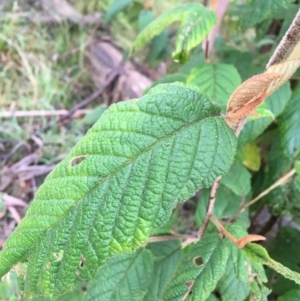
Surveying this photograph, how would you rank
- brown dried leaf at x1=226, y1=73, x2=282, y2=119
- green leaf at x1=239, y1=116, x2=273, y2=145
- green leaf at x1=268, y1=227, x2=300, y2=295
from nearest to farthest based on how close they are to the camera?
brown dried leaf at x1=226, y1=73, x2=282, y2=119, green leaf at x1=239, y1=116, x2=273, y2=145, green leaf at x1=268, y1=227, x2=300, y2=295

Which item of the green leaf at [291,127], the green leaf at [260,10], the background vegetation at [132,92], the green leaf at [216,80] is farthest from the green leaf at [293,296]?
the green leaf at [260,10]

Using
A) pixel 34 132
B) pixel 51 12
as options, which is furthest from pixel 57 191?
pixel 51 12

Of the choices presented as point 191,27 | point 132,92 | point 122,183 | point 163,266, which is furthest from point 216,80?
point 132,92

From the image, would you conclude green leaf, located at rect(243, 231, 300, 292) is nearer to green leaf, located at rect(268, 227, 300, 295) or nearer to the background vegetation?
the background vegetation

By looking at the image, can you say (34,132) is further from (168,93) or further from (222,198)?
(168,93)

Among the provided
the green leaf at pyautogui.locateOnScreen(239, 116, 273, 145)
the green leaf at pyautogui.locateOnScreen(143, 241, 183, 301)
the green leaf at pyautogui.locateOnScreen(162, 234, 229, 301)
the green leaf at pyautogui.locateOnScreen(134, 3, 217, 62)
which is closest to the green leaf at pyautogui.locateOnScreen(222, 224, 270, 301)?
the green leaf at pyautogui.locateOnScreen(162, 234, 229, 301)
